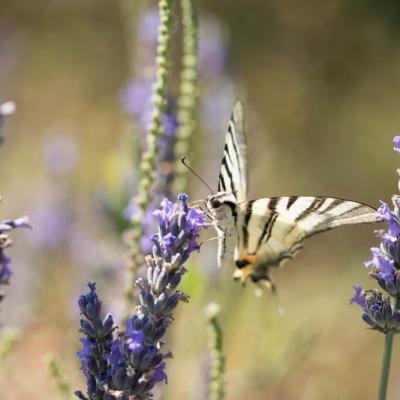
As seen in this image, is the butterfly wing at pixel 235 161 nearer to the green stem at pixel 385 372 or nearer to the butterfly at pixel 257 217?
the butterfly at pixel 257 217

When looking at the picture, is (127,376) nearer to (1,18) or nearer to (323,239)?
(323,239)

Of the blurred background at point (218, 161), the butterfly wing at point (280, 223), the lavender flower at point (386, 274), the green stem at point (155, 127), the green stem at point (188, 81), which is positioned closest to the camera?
Result: the lavender flower at point (386, 274)

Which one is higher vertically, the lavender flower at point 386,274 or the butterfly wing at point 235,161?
the butterfly wing at point 235,161

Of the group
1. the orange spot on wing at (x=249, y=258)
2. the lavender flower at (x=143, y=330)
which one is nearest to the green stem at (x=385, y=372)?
the lavender flower at (x=143, y=330)

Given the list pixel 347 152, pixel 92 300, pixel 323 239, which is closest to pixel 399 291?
pixel 92 300

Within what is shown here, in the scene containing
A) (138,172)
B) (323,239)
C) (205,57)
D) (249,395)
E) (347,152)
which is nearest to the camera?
(138,172)

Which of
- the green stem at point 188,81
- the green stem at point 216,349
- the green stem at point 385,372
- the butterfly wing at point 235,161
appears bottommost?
Answer: the green stem at point 385,372
